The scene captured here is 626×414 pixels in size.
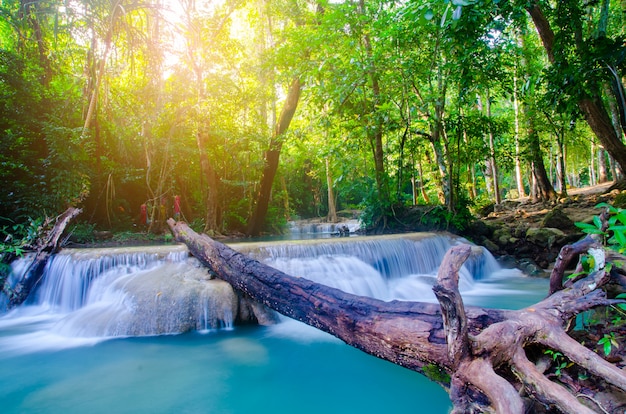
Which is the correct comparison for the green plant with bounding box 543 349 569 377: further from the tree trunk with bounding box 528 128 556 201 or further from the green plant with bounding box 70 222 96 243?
the tree trunk with bounding box 528 128 556 201

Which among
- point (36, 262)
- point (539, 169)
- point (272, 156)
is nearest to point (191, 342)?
point (36, 262)

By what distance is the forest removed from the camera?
262 inches

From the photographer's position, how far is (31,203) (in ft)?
29.0

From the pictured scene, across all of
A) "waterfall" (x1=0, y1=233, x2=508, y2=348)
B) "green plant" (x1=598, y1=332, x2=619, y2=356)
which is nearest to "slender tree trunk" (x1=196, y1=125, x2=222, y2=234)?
"waterfall" (x1=0, y1=233, x2=508, y2=348)

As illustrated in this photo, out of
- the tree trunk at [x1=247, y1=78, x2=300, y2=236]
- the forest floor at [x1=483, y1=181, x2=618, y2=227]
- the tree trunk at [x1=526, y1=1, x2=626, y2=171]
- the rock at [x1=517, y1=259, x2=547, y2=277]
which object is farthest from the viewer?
the tree trunk at [x1=247, y1=78, x2=300, y2=236]

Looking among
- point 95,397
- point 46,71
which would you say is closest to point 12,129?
point 46,71

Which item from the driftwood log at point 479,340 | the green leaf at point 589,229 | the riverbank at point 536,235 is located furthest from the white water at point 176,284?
the green leaf at point 589,229

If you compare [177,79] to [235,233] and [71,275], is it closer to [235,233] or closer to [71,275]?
[235,233]

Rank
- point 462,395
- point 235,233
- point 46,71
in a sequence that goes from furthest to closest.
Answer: point 235,233
point 46,71
point 462,395

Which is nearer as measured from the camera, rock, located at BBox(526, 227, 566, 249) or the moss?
the moss

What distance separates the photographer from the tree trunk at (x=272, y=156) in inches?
509

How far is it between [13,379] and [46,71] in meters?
9.67

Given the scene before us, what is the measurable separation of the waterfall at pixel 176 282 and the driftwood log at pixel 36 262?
0.13 m

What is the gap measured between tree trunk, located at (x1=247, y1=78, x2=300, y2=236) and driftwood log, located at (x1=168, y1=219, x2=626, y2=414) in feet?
33.8
